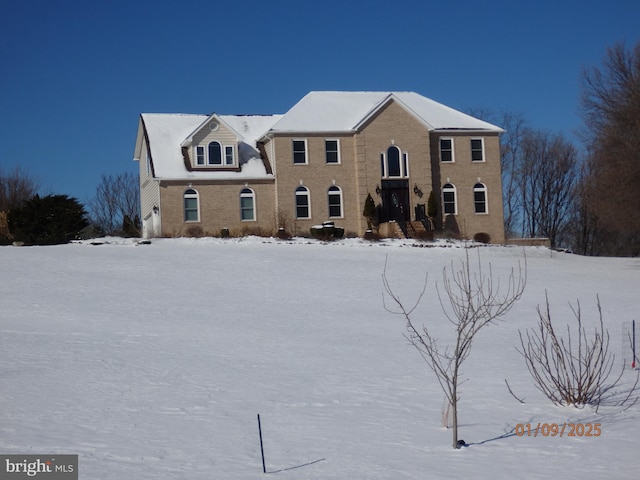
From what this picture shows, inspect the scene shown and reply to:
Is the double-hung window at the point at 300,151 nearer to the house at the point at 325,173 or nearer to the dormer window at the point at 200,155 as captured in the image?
the house at the point at 325,173

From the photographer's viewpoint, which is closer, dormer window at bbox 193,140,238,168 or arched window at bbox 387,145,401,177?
dormer window at bbox 193,140,238,168

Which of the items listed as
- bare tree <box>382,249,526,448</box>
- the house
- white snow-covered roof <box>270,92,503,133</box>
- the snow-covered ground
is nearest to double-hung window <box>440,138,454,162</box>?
the house

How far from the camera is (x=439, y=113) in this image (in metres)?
46.2

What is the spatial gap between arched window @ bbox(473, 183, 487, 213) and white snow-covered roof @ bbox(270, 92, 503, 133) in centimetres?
323

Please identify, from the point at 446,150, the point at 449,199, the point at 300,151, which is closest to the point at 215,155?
the point at 300,151

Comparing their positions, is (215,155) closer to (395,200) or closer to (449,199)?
(395,200)

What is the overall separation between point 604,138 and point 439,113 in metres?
11.4

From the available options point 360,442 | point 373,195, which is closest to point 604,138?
point 373,195

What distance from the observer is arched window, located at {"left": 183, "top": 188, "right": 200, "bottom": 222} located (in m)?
41.4

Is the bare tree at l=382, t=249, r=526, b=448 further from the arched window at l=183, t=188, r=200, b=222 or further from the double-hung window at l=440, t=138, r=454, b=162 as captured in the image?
the arched window at l=183, t=188, r=200, b=222

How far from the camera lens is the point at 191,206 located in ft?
136

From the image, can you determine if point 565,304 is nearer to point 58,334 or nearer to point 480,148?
point 58,334
